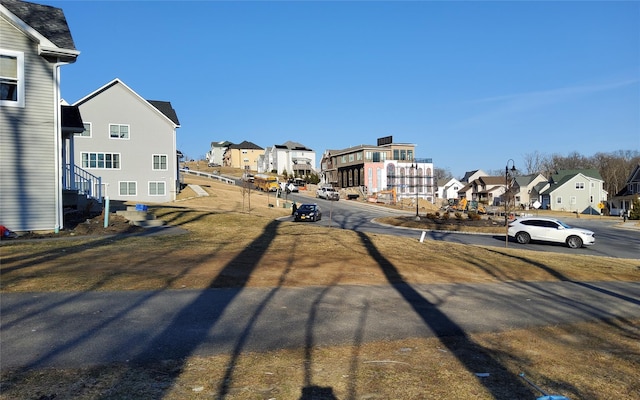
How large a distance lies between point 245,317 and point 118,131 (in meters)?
42.3

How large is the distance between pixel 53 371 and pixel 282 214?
132 ft

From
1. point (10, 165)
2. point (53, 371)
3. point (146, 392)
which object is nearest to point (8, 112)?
point (10, 165)

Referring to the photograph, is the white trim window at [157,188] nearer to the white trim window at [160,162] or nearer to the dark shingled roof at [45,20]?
the white trim window at [160,162]

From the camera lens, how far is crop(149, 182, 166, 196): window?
47.0 metres

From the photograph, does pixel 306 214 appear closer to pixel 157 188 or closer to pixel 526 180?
pixel 157 188

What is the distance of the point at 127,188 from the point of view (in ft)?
151

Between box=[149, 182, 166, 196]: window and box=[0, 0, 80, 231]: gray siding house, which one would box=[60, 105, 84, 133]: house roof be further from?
box=[149, 182, 166, 196]: window

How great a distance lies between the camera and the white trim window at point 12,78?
1723 centimetres

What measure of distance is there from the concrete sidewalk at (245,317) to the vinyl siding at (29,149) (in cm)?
987

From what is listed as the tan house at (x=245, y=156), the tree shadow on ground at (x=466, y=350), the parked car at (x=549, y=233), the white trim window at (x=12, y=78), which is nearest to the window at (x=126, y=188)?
the white trim window at (x=12, y=78)

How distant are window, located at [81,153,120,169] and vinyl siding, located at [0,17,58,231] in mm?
28919

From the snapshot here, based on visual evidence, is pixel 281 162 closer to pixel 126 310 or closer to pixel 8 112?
pixel 8 112

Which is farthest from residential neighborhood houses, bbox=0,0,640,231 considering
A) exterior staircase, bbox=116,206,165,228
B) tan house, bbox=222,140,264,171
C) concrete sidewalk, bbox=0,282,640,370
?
tan house, bbox=222,140,264,171

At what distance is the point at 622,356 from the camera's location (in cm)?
716
